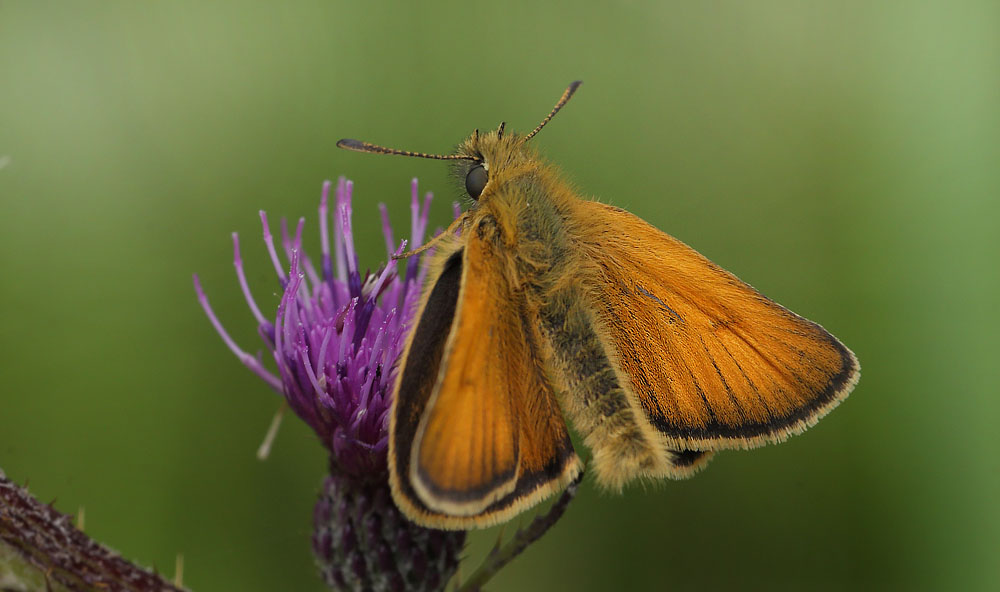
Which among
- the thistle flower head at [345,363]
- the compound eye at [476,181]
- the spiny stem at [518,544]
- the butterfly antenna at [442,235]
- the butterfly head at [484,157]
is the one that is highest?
the butterfly head at [484,157]

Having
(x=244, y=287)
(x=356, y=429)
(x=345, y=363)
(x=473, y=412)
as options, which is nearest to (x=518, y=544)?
(x=473, y=412)

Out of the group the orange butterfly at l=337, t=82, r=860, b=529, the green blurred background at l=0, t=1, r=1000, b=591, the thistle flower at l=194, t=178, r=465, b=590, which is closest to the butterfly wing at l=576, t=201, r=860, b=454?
the orange butterfly at l=337, t=82, r=860, b=529

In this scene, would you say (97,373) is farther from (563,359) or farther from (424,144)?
(563,359)

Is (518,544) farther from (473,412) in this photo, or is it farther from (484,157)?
(484,157)

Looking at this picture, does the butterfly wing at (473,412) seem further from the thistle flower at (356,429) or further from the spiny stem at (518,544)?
the thistle flower at (356,429)

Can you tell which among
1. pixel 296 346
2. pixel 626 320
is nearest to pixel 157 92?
pixel 296 346

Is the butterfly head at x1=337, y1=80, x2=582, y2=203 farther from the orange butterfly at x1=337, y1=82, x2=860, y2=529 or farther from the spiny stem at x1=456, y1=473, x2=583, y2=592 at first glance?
the spiny stem at x1=456, y1=473, x2=583, y2=592

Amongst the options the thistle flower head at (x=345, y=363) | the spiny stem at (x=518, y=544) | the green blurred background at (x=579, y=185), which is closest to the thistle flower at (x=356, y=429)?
the thistle flower head at (x=345, y=363)
